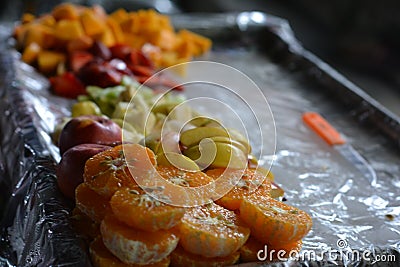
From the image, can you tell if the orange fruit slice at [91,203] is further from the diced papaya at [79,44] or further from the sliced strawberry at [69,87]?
the diced papaya at [79,44]

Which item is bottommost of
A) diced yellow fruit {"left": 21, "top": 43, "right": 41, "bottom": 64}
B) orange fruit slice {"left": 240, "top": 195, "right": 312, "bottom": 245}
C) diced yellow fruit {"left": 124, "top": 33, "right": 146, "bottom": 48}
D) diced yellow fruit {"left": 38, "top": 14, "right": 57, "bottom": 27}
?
diced yellow fruit {"left": 21, "top": 43, "right": 41, "bottom": 64}

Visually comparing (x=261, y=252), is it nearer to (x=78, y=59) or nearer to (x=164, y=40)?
(x=78, y=59)

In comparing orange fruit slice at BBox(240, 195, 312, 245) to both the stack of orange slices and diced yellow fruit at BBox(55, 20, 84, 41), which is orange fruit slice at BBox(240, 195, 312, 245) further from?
diced yellow fruit at BBox(55, 20, 84, 41)

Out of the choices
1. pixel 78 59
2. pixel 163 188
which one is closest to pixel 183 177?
pixel 163 188

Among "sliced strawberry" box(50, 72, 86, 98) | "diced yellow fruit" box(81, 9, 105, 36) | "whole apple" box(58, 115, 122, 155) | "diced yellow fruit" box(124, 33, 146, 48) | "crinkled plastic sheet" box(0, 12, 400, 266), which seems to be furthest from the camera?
"diced yellow fruit" box(124, 33, 146, 48)

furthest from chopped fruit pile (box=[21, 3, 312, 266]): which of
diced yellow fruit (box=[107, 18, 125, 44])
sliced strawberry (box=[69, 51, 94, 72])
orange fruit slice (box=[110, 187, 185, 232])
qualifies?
diced yellow fruit (box=[107, 18, 125, 44])

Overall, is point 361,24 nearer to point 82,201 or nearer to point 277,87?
point 277,87
